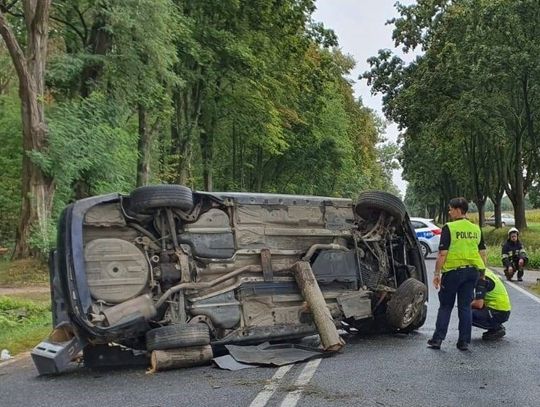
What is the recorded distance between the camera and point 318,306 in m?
7.41

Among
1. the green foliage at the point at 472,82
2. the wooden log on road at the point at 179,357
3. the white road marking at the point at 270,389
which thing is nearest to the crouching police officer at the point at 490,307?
the white road marking at the point at 270,389

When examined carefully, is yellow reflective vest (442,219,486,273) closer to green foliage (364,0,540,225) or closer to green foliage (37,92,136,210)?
green foliage (37,92,136,210)

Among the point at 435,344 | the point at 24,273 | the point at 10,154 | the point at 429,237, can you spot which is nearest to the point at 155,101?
the point at 10,154

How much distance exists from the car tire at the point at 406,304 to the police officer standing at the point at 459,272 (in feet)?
1.96

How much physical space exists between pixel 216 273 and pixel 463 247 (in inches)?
111

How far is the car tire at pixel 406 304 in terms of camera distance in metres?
8.18

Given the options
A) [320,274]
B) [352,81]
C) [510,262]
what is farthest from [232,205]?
[352,81]

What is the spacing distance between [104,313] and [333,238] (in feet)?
9.85

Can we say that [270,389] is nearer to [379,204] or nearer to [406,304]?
[406,304]

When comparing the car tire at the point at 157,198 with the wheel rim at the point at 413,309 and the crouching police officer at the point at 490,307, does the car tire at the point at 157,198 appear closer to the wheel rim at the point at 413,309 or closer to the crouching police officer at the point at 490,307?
the wheel rim at the point at 413,309

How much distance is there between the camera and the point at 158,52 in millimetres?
19031

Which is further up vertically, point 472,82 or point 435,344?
point 472,82

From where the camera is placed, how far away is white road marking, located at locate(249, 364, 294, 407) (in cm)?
532

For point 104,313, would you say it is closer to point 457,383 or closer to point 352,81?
point 457,383
